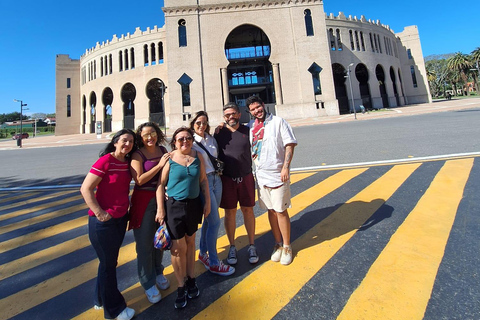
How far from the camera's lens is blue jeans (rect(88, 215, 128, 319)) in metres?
2.00

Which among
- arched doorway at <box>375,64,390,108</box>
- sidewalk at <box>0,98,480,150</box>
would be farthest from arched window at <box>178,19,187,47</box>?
arched doorway at <box>375,64,390,108</box>

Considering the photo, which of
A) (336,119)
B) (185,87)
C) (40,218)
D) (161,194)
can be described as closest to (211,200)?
(161,194)

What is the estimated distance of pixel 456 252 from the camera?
8.17 ft

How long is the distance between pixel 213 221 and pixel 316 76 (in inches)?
1278

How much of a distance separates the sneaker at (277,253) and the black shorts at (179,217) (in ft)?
3.58

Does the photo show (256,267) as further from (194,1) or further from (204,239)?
(194,1)

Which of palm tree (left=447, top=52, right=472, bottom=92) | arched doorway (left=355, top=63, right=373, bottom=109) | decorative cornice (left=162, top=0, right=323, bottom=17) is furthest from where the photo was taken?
palm tree (left=447, top=52, right=472, bottom=92)

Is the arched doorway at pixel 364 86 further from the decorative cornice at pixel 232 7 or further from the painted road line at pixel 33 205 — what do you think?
the painted road line at pixel 33 205

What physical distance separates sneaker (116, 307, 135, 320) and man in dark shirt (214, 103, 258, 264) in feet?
3.74

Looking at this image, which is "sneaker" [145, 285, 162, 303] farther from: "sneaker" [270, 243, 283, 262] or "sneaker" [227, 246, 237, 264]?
"sneaker" [270, 243, 283, 262]

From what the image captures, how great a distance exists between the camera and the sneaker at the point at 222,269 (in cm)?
253

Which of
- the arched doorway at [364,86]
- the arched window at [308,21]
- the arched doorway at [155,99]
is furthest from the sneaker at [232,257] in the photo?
the arched doorway at [364,86]

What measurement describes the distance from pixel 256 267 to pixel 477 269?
86.8 inches

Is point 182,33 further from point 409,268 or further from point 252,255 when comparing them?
point 409,268
